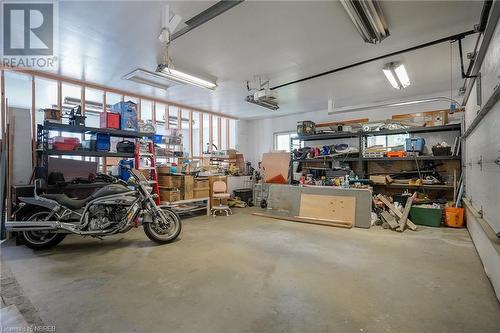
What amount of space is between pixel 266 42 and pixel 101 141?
3237mm

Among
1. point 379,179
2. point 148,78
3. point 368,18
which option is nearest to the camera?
point 368,18

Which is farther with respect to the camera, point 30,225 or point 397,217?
point 397,217

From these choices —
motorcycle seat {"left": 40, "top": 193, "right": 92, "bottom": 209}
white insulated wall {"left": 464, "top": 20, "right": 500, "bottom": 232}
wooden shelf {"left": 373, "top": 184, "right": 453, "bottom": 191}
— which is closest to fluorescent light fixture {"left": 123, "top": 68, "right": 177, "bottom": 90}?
motorcycle seat {"left": 40, "top": 193, "right": 92, "bottom": 209}

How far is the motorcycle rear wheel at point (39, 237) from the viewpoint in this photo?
10.6 feet

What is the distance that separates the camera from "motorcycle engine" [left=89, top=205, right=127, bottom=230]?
3.31 metres

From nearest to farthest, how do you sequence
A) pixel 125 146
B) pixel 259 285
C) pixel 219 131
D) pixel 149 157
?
1. pixel 259 285
2. pixel 125 146
3. pixel 149 157
4. pixel 219 131

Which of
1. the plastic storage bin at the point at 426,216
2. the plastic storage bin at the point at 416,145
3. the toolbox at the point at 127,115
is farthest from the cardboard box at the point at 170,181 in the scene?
the plastic storage bin at the point at 416,145

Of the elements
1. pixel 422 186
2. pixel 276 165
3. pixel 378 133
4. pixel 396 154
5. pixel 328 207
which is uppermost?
pixel 378 133

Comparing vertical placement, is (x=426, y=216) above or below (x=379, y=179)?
below

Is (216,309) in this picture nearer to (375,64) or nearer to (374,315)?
(374,315)

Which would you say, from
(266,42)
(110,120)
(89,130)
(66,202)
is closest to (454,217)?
(266,42)

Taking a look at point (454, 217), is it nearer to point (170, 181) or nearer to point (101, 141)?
point (170, 181)

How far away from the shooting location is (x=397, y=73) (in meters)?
4.24

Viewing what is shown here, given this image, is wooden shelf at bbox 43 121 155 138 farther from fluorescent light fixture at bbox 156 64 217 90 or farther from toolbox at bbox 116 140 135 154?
fluorescent light fixture at bbox 156 64 217 90
